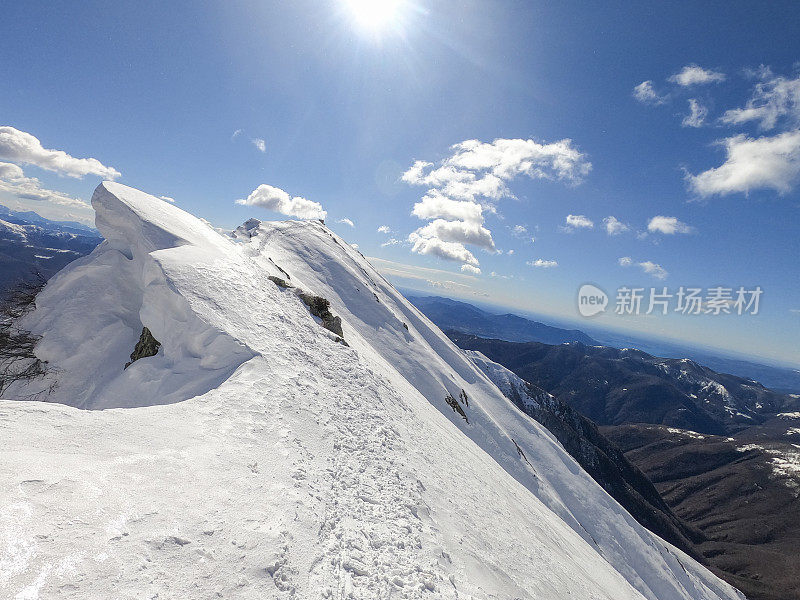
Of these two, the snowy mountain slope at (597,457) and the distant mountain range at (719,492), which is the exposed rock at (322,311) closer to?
the snowy mountain slope at (597,457)

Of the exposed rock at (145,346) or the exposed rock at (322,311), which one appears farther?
the exposed rock at (322,311)

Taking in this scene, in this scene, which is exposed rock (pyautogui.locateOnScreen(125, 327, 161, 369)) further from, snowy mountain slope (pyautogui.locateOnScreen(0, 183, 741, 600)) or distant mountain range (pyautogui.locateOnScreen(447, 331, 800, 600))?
distant mountain range (pyautogui.locateOnScreen(447, 331, 800, 600))

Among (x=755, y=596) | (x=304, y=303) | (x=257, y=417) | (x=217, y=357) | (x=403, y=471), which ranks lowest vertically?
(x=755, y=596)

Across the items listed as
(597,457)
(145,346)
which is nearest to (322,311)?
(145,346)

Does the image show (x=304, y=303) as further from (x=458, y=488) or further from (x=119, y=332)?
(x=458, y=488)

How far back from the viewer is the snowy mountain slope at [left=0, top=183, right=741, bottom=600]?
6102 mm

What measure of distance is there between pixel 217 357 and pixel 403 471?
957cm

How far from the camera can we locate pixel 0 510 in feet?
18.2

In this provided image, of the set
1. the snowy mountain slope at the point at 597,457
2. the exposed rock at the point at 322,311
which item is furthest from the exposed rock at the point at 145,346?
the snowy mountain slope at the point at 597,457

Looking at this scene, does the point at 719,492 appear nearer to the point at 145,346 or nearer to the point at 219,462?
the point at 219,462

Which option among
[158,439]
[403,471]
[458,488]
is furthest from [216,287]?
[458,488]

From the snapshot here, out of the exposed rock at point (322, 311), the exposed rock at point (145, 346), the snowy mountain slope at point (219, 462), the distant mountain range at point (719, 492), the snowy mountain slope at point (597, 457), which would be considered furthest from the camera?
the distant mountain range at point (719, 492)

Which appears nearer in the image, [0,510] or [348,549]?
[0,510]

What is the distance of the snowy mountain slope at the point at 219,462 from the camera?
6.10 metres
